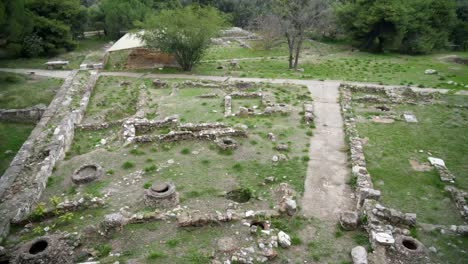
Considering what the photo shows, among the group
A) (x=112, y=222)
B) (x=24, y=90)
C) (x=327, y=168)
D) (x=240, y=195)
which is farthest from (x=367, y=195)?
(x=24, y=90)

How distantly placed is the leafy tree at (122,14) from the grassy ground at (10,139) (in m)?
27.5

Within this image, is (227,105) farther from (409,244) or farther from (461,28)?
(461,28)

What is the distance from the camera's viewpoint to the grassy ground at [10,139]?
57.1ft

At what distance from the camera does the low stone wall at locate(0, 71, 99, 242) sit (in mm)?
12609

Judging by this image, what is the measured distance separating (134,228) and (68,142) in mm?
8862

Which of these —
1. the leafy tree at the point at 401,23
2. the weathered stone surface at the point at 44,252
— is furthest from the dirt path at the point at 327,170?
the leafy tree at the point at 401,23

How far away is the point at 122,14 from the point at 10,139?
30716 millimetres

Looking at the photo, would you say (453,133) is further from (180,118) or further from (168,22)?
(168,22)

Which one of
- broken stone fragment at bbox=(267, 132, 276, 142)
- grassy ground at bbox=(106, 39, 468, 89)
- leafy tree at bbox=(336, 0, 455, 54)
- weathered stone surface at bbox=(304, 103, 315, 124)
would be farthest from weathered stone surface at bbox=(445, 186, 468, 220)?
leafy tree at bbox=(336, 0, 455, 54)

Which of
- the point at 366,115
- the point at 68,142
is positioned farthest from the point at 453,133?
the point at 68,142

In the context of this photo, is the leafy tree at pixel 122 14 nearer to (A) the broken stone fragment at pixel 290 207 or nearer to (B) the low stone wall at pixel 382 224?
(B) the low stone wall at pixel 382 224

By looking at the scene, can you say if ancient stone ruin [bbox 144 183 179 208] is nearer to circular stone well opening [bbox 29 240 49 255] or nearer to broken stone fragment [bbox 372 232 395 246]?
circular stone well opening [bbox 29 240 49 255]

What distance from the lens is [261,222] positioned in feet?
38.3

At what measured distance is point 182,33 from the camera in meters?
30.0
